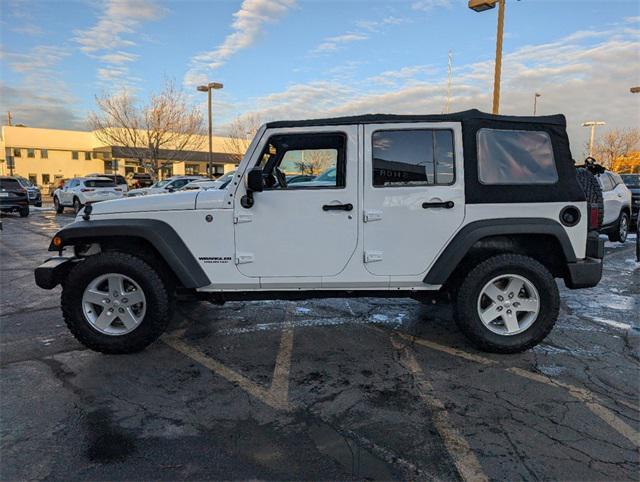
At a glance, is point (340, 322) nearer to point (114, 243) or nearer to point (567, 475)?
point (114, 243)

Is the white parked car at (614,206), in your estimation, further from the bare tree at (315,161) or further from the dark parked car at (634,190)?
the bare tree at (315,161)

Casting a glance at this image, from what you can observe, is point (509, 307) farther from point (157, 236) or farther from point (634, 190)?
point (634, 190)

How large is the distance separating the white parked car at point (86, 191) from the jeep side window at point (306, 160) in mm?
18785

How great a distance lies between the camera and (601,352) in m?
4.21

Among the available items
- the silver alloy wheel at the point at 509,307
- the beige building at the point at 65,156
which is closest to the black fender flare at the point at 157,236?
the silver alloy wheel at the point at 509,307

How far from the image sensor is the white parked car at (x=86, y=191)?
20797 millimetres

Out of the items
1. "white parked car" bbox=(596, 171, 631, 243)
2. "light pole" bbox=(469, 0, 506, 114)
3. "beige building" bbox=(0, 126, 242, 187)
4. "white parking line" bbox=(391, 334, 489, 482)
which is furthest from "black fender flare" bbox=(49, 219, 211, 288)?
"beige building" bbox=(0, 126, 242, 187)

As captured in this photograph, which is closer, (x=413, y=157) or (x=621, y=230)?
(x=413, y=157)

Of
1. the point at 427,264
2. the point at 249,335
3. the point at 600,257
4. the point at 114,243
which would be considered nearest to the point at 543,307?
the point at 600,257

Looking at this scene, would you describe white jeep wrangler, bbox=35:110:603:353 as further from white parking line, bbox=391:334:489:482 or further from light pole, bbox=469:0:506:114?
light pole, bbox=469:0:506:114

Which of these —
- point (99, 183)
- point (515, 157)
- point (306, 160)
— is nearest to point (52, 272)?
point (306, 160)

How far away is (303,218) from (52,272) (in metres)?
2.30

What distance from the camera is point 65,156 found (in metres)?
53.1

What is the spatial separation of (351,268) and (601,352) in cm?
245
